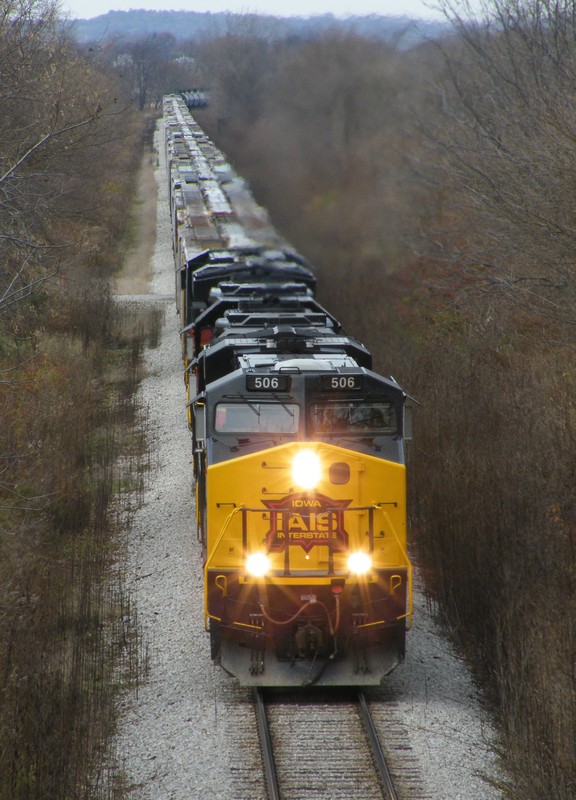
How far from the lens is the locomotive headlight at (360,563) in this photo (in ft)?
29.5

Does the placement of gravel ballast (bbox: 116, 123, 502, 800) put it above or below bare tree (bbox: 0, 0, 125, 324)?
below

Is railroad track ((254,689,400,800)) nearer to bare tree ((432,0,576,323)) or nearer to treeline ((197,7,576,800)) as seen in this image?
treeline ((197,7,576,800))

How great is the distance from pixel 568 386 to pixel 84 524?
26.9ft

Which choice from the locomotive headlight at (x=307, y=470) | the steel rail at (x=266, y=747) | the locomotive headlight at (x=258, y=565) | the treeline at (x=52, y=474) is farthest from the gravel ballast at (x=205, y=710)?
the locomotive headlight at (x=307, y=470)

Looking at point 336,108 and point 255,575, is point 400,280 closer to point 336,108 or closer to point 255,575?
point 336,108

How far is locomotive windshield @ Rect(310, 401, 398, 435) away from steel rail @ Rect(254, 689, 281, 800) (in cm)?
276

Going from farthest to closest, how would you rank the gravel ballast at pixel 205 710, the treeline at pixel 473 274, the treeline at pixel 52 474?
the treeline at pixel 473 274
the treeline at pixel 52 474
the gravel ballast at pixel 205 710

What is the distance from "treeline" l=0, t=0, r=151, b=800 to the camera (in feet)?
26.8

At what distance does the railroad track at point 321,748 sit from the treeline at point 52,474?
148 cm

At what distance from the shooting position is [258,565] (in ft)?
29.6

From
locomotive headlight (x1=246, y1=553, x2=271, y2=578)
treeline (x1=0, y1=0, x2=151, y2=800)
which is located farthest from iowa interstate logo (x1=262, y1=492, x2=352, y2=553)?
treeline (x1=0, y1=0, x2=151, y2=800)

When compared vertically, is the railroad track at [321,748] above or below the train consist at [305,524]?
below

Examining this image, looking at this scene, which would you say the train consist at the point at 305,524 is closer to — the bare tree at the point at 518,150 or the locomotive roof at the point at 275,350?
the locomotive roof at the point at 275,350

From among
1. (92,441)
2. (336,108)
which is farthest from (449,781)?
(336,108)
